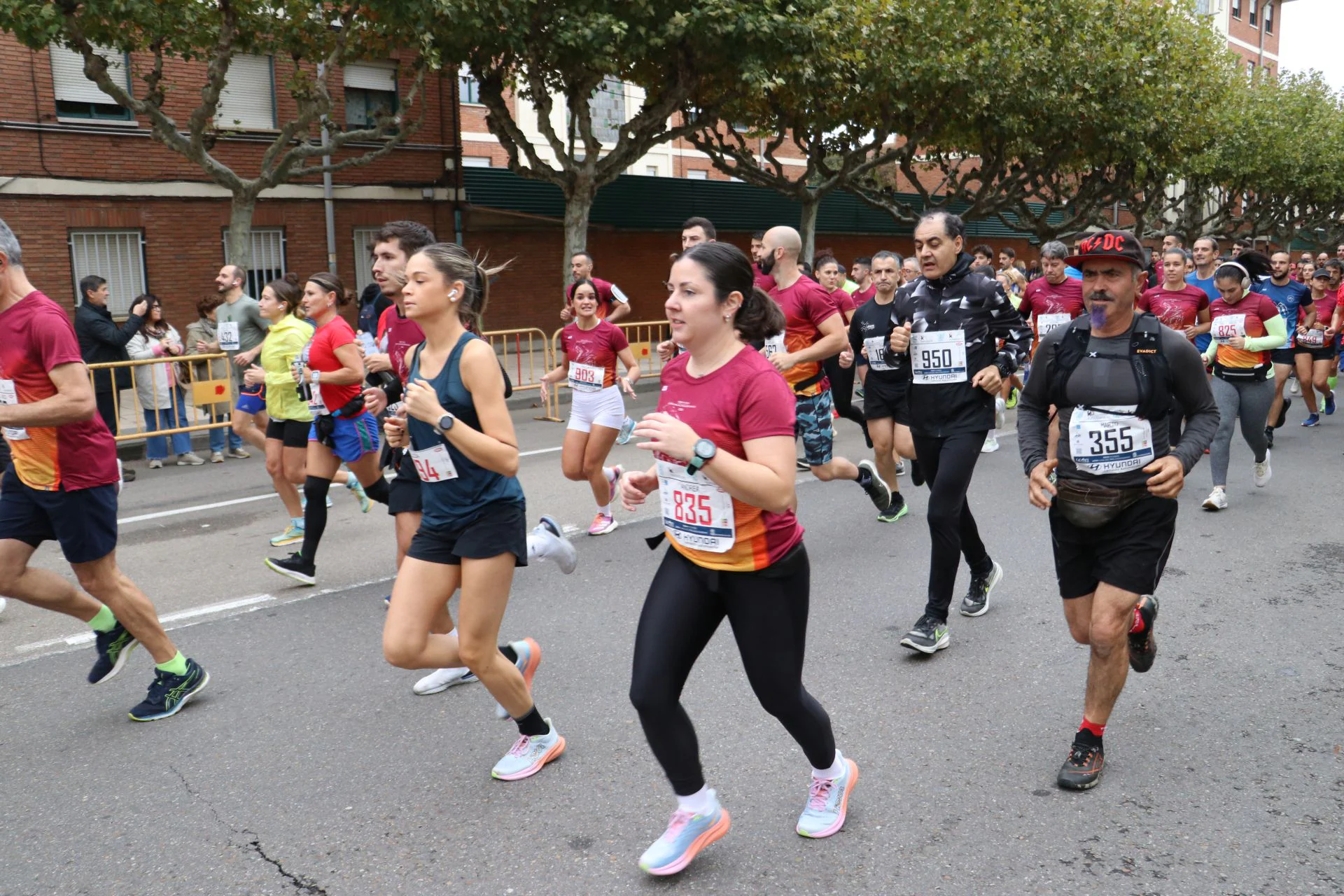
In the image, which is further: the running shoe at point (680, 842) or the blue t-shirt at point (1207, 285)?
the blue t-shirt at point (1207, 285)

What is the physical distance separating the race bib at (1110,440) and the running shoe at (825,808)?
4.48 ft

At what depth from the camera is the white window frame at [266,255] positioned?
66.1ft

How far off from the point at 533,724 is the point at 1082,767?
6.26 feet

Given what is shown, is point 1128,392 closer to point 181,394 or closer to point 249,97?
point 181,394

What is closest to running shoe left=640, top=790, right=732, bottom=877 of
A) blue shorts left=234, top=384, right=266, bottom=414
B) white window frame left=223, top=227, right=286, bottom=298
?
blue shorts left=234, top=384, right=266, bottom=414

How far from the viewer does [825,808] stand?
11.3ft

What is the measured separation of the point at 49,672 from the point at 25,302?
1900mm

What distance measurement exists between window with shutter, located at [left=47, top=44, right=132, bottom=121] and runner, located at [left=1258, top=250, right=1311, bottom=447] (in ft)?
53.7

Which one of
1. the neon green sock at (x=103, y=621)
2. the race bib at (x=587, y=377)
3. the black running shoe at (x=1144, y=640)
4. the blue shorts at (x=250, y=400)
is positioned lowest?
the neon green sock at (x=103, y=621)

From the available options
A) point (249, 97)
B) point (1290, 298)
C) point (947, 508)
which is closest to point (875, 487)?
point (947, 508)

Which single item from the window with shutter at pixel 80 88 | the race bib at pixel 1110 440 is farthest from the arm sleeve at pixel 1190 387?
the window with shutter at pixel 80 88

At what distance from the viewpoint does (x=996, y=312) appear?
17.5 ft

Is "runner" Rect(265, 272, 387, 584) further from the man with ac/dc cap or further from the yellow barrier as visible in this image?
the yellow barrier

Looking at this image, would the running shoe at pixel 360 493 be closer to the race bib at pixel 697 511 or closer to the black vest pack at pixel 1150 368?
the race bib at pixel 697 511
